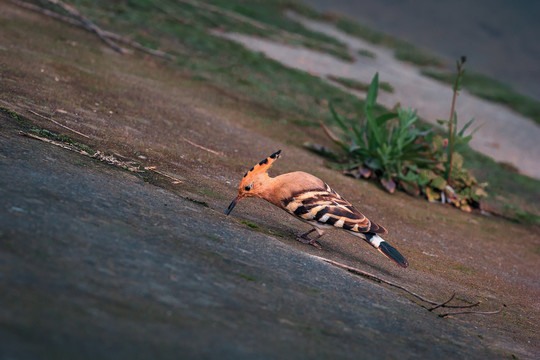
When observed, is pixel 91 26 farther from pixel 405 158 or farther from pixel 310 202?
pixel 310 202

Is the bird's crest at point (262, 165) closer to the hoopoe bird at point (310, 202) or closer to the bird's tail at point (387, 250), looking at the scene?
the hoopoe bird at point (310, 202)

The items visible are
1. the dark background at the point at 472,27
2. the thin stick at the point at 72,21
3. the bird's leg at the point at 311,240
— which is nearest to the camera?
the bird's leg at the point at 311,240

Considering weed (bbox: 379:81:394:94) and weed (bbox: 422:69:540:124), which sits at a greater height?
weed (bbox: 422:69:540:124)

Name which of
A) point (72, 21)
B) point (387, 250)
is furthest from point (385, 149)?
point (72, 21)

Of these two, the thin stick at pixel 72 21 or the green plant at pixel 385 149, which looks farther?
the thin stick at pixel 72 21

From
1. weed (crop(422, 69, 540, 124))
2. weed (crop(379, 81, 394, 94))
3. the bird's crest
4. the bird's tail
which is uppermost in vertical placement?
weed (crop(422, 69, 540, 124))

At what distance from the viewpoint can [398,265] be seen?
15.1 feet

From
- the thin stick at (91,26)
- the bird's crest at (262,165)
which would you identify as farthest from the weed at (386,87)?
the bird's crest at (262,165)

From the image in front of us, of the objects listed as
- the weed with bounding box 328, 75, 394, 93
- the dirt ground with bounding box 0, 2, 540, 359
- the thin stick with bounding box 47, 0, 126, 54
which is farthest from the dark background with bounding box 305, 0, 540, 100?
the dirt ground with bounding box 0, 2, 540, 359

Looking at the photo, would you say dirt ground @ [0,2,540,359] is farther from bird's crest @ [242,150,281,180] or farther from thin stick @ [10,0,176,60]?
thin stick @ [10,0,176,60]

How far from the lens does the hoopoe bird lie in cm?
444

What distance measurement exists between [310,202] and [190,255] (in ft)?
5.18

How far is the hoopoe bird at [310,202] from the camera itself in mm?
4441

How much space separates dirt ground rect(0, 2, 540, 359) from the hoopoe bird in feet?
0.63
